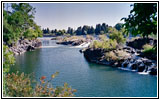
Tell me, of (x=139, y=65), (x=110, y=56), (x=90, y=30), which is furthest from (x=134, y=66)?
(x=90, y=30)

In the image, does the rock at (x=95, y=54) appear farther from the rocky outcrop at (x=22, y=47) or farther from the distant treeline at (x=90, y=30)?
the rocky outcrop at (x=22, y=47)

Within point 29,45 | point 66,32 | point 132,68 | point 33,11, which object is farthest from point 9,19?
point 66,32

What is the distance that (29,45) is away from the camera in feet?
120

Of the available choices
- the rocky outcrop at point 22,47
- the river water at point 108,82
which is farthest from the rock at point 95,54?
the rocky outcrop at point 22,47

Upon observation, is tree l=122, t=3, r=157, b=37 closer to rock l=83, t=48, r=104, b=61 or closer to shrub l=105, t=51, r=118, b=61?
shrub l=105, t=51, r=118, b=61

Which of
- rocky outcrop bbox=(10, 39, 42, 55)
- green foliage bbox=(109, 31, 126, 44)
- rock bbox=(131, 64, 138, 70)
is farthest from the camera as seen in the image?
green foliage bbox=(109, 31, 126, 44)

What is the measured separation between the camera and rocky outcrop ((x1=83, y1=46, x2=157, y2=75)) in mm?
16547

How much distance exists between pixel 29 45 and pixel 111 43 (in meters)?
17.6

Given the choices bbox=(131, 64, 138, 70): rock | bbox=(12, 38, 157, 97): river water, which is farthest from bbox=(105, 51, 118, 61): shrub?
bbox=(12, 38, 157, 97): river water

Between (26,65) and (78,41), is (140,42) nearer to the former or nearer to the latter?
(26,65)

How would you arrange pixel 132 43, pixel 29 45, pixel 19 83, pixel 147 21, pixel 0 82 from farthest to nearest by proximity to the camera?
pixel 29 45 < pixel 132 43 < pixel 19 83 < pixel 0 82 < pixel 147 21

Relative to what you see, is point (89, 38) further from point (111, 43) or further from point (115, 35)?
point (111, 43)

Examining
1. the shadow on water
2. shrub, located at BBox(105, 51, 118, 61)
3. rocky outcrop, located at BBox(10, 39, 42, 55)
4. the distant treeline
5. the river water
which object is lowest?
the river water

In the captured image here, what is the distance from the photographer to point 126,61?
18.9 metres
